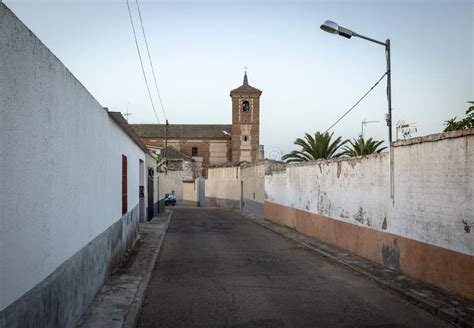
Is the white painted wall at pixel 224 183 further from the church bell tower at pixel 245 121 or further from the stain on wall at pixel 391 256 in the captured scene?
the stain on wall at pixel 391 256

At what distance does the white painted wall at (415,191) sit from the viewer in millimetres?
8242

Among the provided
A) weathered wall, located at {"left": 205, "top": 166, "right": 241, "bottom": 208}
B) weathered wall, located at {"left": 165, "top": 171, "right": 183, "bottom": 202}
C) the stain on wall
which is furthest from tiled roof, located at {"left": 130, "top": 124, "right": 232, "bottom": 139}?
the stain on wall

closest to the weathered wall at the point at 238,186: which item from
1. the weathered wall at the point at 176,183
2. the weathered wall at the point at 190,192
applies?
the weathered wall at the point at 190,192

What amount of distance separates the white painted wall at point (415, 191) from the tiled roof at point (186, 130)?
6583 centimetres

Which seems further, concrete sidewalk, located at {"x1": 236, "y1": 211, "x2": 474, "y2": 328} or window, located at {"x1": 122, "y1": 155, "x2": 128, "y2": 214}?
→ window, located at {"x1": 122, "y1": 155, "x2": 128, "y2": 214}

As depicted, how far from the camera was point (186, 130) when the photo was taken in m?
82.7

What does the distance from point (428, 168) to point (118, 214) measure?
685 cm

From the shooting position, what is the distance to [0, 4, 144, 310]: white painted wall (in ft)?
12.7

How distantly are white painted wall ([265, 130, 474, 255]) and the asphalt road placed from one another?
1403 millimetres

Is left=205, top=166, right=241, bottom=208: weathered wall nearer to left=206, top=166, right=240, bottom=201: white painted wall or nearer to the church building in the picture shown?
left=206, top=166, right=240, bottom=201: white painted wall

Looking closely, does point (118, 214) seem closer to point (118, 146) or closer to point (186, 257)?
point (118, 146)

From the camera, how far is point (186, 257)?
1351cm

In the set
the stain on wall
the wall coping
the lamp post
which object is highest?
the lamp post

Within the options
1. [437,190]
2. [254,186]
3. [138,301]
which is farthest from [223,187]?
[138,301]
